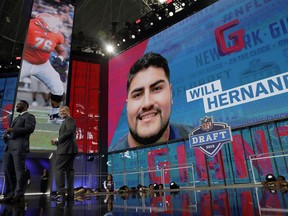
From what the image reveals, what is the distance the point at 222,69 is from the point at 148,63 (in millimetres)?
3138

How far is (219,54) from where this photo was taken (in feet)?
23.6

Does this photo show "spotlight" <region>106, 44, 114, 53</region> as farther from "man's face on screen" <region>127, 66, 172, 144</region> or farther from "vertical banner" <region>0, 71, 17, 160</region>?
"vertical banner" <region>0, 71, 17, 160</region>

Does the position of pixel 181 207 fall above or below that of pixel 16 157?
below

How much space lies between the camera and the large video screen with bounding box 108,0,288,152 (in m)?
6.02

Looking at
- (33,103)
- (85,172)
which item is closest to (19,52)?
(33,103)

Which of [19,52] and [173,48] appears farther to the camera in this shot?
[19,52]

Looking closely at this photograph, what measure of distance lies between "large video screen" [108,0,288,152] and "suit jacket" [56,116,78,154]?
4.95m

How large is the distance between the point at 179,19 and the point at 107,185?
6.42 metres

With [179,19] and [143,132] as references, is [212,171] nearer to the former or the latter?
[143,132]

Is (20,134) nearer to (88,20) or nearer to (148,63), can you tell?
(148,63)

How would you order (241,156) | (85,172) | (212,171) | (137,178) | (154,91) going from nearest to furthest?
(241,156) → (212,171) → (154,91) → (137,178) → (85,172)

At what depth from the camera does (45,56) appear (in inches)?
306

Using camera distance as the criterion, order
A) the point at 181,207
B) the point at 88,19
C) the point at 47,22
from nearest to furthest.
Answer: the point at 181,207
the point at 47,22
the point at 88,19

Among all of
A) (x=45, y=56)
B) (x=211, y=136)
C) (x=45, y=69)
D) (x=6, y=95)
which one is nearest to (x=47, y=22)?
(x=45, y=56)
